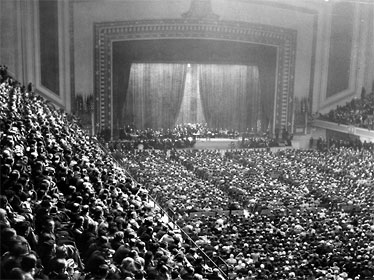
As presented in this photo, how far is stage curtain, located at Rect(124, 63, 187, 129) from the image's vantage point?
28.3m

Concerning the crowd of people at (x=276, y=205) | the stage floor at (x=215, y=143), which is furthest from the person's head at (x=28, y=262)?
the stage floor at (x=215, y=143)

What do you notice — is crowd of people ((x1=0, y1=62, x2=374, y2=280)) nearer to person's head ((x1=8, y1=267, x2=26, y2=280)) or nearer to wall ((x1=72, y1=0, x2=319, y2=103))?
person's head ((x1=8, y1=267, x2=26, y2=280))

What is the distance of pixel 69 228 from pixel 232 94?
24.1 metres

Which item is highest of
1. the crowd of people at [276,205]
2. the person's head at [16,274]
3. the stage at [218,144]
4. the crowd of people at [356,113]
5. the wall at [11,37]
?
the wall at [11,37]

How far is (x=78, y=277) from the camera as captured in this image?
208 inches

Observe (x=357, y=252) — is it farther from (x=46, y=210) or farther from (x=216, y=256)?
(x=46, y=210)

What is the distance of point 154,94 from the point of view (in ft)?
94.3

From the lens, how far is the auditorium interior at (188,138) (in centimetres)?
623

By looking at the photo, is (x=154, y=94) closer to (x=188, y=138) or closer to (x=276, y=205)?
(x=188, y=138)

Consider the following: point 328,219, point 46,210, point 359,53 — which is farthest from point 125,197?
point 359,53

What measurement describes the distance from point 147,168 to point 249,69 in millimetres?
13512

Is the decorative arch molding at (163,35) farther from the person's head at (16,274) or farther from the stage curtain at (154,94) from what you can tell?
the person's head at (16,274)

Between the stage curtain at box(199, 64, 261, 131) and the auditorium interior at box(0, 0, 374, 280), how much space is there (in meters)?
0.08

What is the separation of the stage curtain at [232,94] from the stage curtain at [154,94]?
1.46 m
